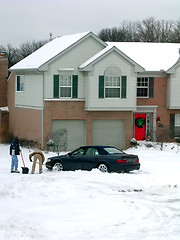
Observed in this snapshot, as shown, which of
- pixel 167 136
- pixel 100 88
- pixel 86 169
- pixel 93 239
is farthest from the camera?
pixel 167 136

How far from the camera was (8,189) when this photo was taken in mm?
18562

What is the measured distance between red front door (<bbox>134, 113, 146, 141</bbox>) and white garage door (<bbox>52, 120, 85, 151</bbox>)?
426cm

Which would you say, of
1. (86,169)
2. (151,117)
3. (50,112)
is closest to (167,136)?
(151,117)

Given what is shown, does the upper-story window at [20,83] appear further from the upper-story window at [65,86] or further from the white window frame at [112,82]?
the white window frame at [112,82]

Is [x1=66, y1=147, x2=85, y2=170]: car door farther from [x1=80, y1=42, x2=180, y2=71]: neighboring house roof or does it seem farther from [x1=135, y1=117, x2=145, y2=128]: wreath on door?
[x1=80, y1=42, x2=180, y2=71]: neighboring house roof

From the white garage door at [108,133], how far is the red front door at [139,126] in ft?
6.48

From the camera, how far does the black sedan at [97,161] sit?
→ 77.3 ft

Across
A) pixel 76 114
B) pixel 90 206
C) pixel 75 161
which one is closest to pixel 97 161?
pixel 75 161

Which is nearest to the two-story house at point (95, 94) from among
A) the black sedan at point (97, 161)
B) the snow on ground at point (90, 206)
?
the black sedan at point (97, 161)

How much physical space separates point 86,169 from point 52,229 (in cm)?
1011

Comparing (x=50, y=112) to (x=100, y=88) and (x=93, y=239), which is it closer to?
(x=100, y=88)

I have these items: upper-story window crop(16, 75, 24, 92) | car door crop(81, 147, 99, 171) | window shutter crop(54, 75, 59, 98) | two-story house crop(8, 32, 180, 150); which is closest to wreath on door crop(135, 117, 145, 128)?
two-story house crop(8, 32, 180, 150)

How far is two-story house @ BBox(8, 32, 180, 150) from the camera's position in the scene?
33969 mm

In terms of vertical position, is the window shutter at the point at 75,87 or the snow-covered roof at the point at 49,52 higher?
the snow-covered roof at the point at 49,52
